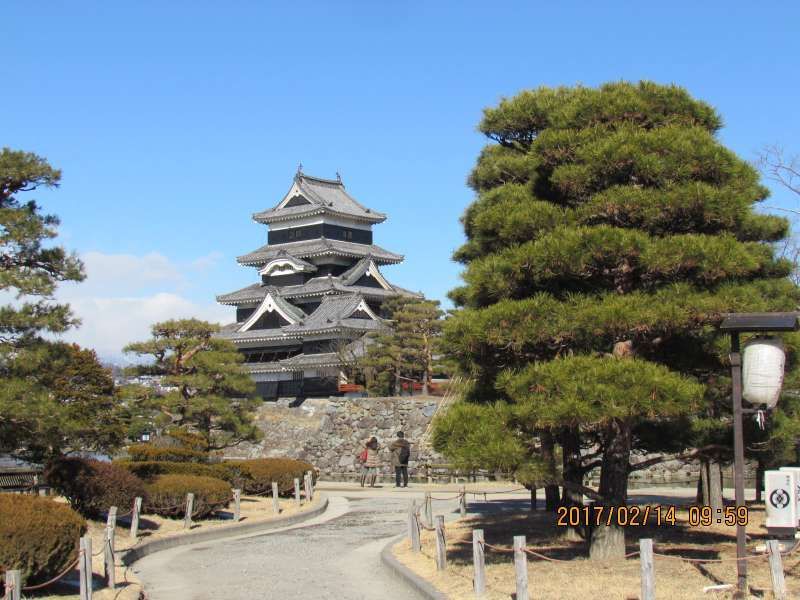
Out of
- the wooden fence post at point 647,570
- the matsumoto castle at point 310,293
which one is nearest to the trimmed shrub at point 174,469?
the wooden fence post at point 647,570

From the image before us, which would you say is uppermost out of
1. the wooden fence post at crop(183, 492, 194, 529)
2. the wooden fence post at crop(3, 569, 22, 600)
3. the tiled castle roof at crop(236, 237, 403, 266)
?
the tiled castle roof at crop(236, 237, 403, 266)

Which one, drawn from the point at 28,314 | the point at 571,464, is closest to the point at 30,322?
the point at 28,314

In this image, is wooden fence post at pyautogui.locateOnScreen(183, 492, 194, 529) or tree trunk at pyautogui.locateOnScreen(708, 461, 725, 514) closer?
tree trunk at pyautogui.locateOnScreen(708, 461, 725, 514)

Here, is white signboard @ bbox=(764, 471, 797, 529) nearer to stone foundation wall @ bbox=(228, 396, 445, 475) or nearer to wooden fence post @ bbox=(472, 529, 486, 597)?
wooden fence post @ bbox=(472, 529, 486, 597)

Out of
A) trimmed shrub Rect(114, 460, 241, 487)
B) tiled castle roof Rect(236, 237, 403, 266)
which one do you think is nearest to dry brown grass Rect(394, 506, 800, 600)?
trimmed shrub Rect(114, 460, 241, 487)

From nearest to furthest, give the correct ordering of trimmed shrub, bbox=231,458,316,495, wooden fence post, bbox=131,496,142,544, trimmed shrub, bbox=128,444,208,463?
wooden fence post, bbox=131,496,142,544 → trimmed shrub, bbox=128,444,208,463 → trimmed shrub, bbox=231,458,316,495

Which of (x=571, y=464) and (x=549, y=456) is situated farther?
(x=571, y=464)

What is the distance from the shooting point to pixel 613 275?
404 inches

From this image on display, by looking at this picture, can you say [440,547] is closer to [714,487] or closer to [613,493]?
[613,493]

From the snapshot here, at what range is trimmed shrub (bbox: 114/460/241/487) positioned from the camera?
18328 millimetres

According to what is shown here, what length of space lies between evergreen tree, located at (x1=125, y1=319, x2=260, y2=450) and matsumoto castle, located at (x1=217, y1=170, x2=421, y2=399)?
1595 cm

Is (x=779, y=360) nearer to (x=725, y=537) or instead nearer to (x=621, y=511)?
(x=621, y=511)

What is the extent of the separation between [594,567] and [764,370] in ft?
10.0

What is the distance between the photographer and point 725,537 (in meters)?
13.0
